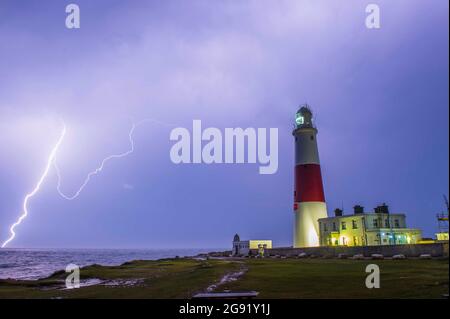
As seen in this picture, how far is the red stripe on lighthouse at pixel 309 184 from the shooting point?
53.1 meters

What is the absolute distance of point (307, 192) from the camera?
53.1m

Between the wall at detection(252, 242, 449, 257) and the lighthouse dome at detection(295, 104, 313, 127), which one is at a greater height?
the lighthouse dome at detection(295, 104, 313, 127)

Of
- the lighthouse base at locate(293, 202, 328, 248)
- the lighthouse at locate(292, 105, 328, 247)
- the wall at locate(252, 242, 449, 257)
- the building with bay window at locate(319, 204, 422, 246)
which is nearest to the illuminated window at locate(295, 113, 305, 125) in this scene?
the lighthouse at locate(292, 105, 328, 247)

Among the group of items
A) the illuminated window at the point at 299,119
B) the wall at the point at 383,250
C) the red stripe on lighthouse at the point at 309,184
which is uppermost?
the illuminated window at the point at 299,119

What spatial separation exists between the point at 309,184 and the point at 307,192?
1.11m

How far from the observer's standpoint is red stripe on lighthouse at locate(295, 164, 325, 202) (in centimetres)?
5309

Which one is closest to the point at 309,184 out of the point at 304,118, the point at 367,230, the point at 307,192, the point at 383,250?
the point at 307,192

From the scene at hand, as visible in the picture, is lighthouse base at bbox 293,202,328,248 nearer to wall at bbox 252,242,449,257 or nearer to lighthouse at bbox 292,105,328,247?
lighthouse at bbox 292,105,328,247

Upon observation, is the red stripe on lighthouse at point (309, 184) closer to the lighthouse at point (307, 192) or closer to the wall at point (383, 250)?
the lighthouse at point (307, 192)

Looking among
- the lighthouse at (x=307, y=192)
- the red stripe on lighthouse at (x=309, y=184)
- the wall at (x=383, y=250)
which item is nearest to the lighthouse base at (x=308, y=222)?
the lighthouse at (x=307, y=192)

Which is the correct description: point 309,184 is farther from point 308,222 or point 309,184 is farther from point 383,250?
point 383,250
